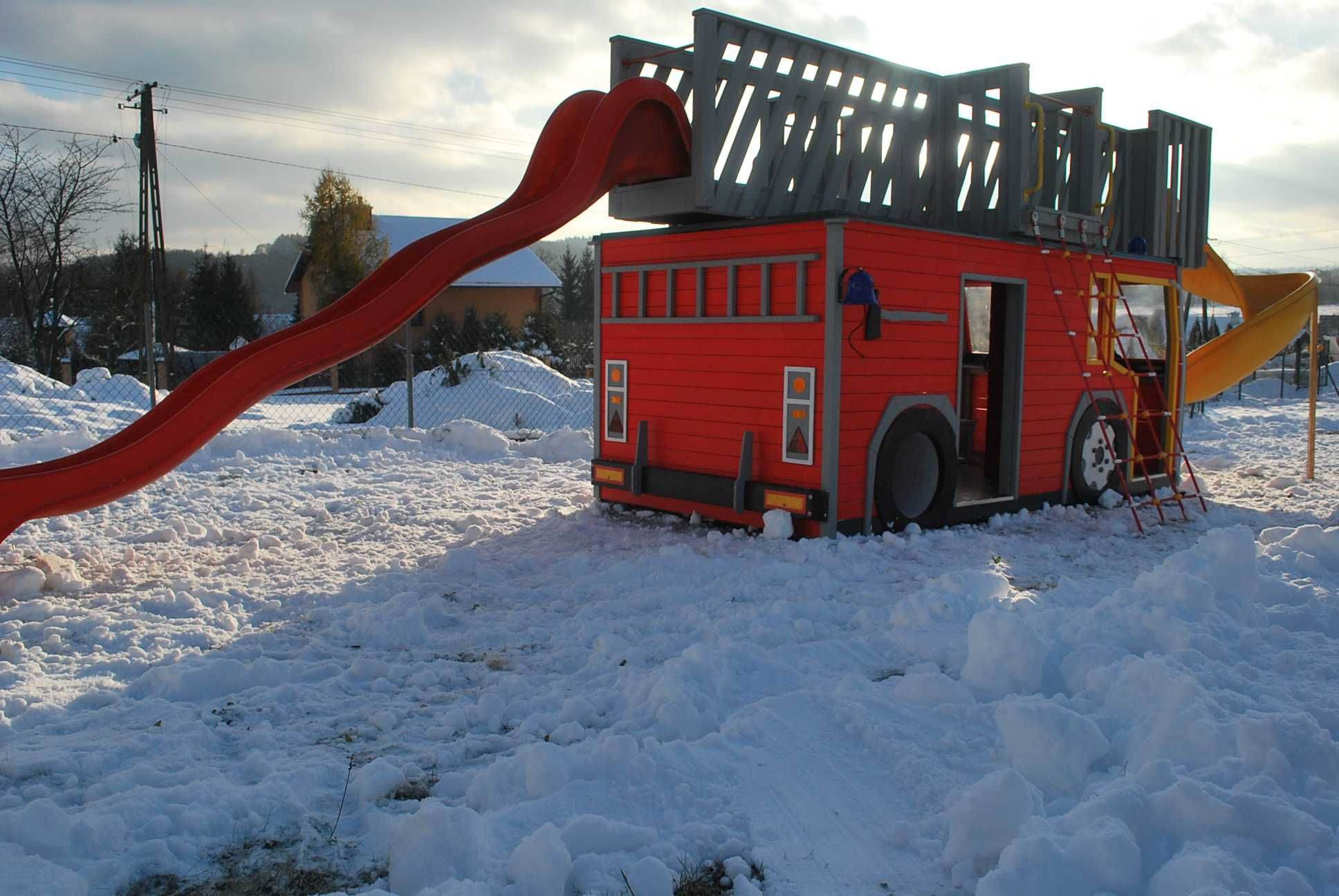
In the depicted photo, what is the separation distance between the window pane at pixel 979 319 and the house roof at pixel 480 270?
33.6m

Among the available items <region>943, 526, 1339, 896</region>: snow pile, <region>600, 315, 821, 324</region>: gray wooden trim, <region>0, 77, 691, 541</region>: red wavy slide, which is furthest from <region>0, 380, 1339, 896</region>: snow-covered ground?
<region>600, 315, 821, 324</region>: gray wooden trim

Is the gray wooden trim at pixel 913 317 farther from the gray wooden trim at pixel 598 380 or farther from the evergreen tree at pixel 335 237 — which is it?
the evergreen tree at pixel 335 237

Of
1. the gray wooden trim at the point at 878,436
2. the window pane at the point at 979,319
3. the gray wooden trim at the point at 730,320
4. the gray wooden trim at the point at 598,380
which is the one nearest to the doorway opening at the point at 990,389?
the window pane at the point at 979,319

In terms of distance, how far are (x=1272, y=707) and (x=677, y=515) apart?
578 centimetres

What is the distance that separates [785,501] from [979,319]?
4704mm

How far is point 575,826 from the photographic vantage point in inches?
126

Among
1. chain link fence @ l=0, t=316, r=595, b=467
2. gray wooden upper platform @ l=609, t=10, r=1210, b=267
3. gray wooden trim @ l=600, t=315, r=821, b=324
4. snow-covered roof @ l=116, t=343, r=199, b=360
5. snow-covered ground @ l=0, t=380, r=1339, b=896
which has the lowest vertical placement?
snow-covered ground @ l=0, t=380, r=1339, b=896

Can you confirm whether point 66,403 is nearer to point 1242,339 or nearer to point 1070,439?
point 1070,439

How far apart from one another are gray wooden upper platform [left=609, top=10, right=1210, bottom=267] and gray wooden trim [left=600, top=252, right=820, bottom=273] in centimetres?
41

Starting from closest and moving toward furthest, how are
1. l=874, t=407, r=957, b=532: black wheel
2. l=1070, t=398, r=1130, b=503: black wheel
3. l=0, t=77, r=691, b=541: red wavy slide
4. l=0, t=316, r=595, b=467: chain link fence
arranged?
l=0, t=77, r=691, b=541: red wavy slide, l=874, t=407, r=957, b=532: black wheel, l=1070, t=398, r=1130, b=503: black wheel, l=0, t=316, r=595, b=467: chain link fence

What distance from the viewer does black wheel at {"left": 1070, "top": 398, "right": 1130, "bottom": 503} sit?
10555 mm

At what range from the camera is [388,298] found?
25.2 feet

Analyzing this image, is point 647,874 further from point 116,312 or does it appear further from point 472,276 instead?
point 472,276

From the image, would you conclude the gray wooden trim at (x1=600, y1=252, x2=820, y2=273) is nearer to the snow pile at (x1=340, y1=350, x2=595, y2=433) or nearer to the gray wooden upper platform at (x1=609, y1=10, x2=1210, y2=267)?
the gray wooden upper platform at (x1=609, y1=10, x2=1210, y2=267)
